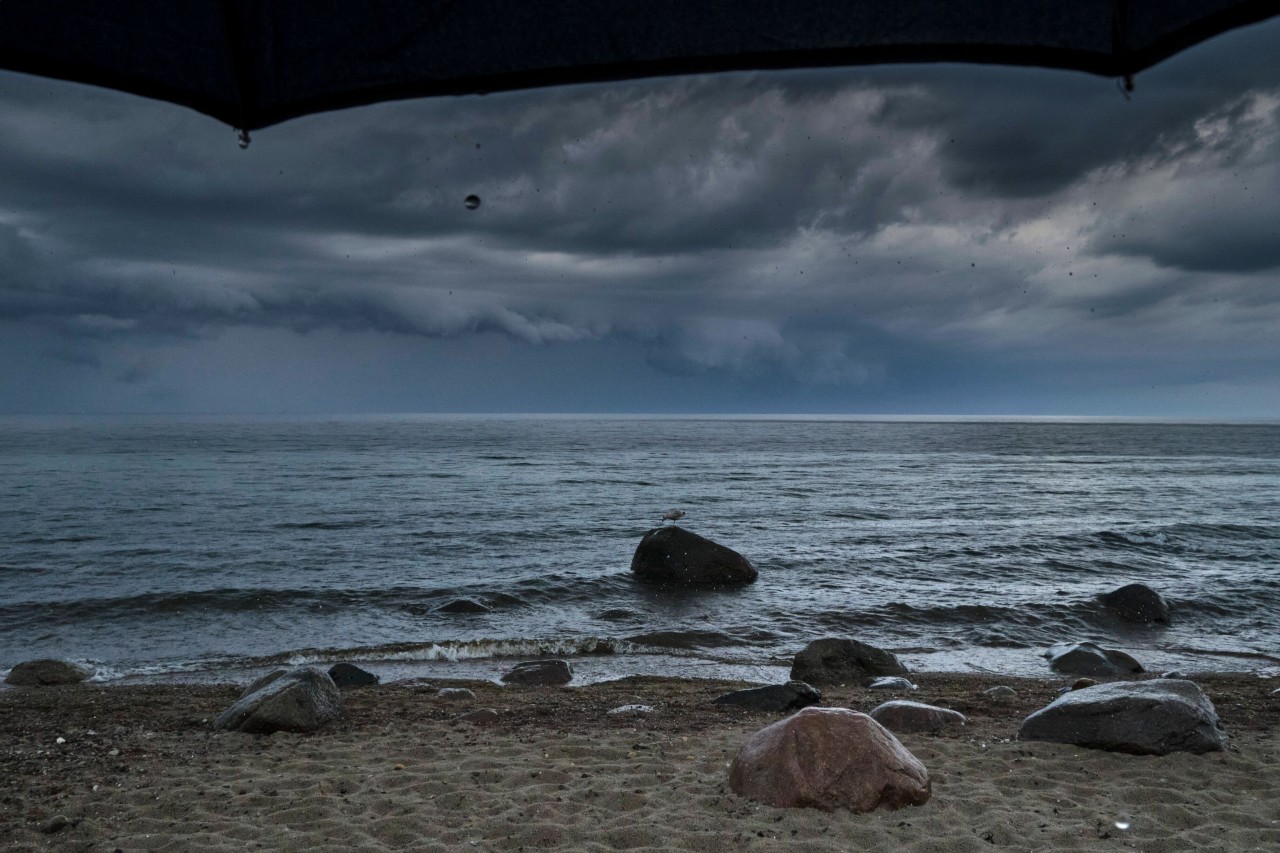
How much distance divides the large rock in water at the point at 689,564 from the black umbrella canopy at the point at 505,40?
1572 cm

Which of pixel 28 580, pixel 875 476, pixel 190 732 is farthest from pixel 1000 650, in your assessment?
pixel 875 476

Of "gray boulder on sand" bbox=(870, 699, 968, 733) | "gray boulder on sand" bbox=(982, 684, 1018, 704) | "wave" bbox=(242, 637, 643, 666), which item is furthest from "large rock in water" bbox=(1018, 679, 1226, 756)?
"wave" bbox=(242, 637, 643, 666)

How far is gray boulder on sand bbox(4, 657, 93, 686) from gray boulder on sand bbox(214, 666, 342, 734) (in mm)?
4364

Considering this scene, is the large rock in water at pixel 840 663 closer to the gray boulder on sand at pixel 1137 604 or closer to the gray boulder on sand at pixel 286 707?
the gray boulder on sand at pixel 286 707

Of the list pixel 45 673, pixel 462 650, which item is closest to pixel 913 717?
pixel 462 650

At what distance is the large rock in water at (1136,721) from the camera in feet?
21.9

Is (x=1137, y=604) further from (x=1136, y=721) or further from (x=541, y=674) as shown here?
(x=541, y=674)

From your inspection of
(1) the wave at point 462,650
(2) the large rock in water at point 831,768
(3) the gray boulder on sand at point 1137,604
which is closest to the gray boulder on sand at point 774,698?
(2) the large rock in water at point 831,768

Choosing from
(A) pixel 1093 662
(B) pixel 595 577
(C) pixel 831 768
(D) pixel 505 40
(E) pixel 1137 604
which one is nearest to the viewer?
(D) pixel 505 40

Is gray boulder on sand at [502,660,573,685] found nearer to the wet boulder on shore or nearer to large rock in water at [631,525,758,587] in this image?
the wet boulder on shore

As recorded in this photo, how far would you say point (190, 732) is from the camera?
7.91 meters

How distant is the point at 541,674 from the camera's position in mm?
10906

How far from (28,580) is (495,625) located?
11101 millimetres

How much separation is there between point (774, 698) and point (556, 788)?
3699mm
